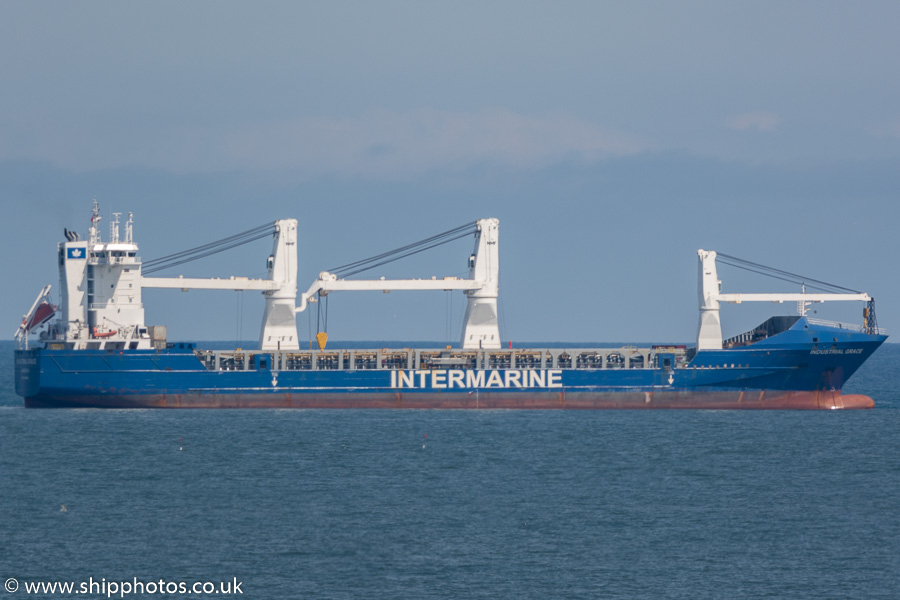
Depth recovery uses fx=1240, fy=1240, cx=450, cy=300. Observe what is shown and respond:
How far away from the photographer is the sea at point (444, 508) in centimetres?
2830

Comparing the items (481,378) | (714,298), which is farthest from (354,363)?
(714,298)

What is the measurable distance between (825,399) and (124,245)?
34.4 metres

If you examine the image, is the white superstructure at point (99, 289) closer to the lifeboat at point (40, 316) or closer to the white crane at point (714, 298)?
the lifeboat at point (40, 316)

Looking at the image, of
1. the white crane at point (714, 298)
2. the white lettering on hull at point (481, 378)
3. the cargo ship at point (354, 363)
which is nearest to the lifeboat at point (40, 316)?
the cargo ship at point (354, 363)

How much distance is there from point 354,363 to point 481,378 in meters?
6.21

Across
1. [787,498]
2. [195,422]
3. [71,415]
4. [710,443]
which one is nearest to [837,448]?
[710,443]

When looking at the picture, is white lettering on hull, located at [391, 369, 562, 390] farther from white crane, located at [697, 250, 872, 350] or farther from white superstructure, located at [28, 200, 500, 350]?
white crane, located at [697, 250, 872, 350]

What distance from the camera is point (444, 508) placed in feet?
117

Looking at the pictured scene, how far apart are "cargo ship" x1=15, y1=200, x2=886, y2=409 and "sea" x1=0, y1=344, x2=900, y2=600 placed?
7.34ft

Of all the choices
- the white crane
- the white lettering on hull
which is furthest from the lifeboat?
the white crane

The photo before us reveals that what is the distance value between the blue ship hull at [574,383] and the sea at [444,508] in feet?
7.90

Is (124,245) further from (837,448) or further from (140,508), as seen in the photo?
(837,448)

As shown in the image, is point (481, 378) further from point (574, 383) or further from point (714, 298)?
point (714, 298)

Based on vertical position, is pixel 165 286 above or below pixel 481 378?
above
